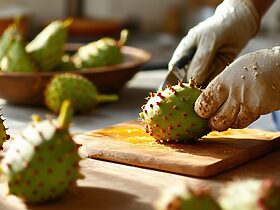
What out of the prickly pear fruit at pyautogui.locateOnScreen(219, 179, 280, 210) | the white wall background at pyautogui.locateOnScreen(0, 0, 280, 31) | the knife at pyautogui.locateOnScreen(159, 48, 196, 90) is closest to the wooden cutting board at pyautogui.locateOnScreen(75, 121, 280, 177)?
the knife at pyautogui.locateOnScreen(159, 48, 196, 90)

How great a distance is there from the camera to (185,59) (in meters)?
1.82

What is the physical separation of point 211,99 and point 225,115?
0.05m

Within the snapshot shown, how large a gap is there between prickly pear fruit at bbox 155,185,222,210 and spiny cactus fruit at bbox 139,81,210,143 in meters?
0.52

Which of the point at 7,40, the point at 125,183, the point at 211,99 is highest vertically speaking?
the point at 7,40

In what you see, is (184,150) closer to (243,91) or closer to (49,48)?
(243,91)

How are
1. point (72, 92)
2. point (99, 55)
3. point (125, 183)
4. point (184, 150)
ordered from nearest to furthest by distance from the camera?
1. point (125, 183)
2. point (184, 150)
3. point (72, 92)
4. point (99, 55)

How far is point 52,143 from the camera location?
1.10m

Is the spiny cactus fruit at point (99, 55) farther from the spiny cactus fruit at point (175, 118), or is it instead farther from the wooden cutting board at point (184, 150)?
the spiny cactus fruit at point (175, 118)

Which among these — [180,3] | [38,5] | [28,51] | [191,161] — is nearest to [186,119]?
[191,161]

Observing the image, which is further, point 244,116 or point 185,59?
point 185,59

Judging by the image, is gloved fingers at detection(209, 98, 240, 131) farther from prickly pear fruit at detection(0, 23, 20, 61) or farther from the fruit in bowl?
prickly pear fruit at detection(0, 23, 20, 61)

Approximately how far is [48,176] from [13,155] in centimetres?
7

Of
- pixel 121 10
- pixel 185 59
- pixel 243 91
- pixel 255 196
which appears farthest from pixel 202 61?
pixel 121 10

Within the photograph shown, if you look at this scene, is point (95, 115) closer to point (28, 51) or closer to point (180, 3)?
point (28, 51)
